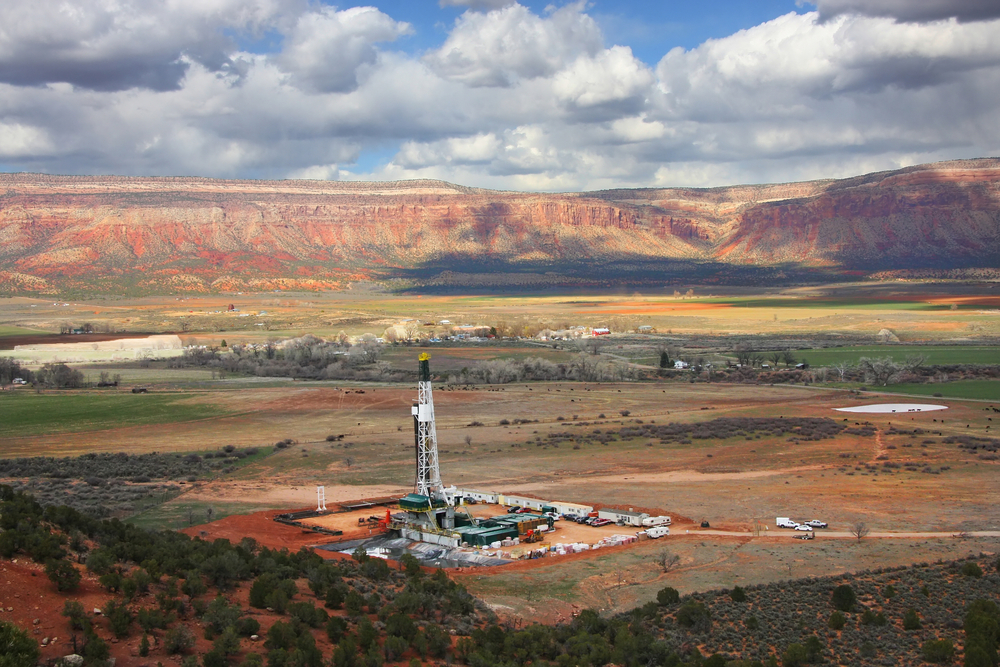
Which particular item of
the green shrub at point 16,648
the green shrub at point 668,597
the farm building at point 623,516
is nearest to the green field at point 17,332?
the farm building at point 623,516

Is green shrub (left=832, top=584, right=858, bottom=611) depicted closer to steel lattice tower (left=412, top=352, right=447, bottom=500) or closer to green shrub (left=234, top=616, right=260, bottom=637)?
green shrub (left=234, top=616, right=260, bottom=637)

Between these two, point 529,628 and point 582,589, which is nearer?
point 529,628

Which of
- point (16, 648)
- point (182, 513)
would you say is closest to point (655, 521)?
point (182, 513)

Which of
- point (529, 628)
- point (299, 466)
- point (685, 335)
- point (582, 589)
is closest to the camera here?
point (529, 628)

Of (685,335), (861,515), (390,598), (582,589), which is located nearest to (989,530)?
(861,515)

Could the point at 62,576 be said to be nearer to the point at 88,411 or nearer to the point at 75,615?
the point at 75,615

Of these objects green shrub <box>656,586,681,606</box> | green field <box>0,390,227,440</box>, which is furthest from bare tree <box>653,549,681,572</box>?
green field <box>0,390,227,440</box>

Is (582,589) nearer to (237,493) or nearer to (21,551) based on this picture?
(21,551)
